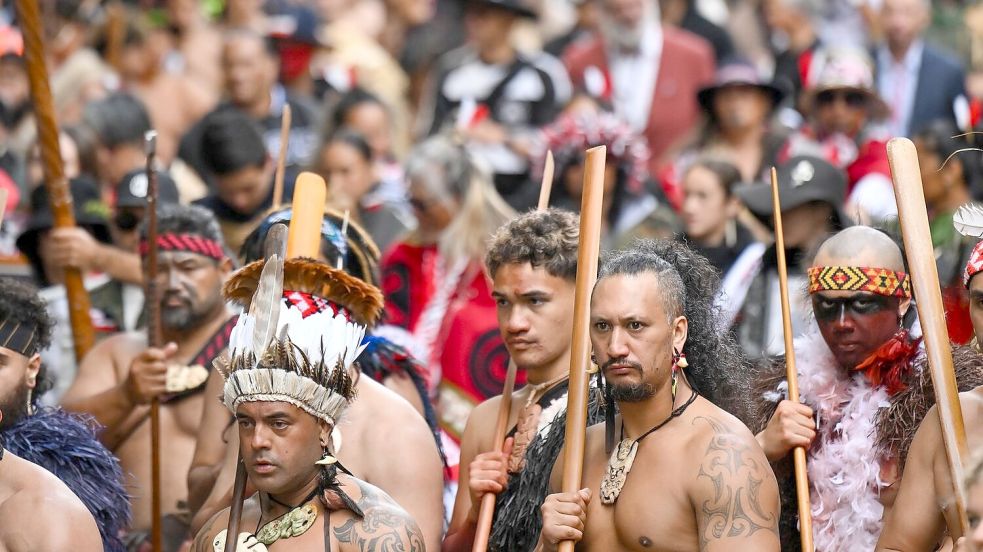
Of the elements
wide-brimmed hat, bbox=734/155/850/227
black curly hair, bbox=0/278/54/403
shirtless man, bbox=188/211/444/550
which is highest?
wide-brimmed hat, bbox=734/155/850/227

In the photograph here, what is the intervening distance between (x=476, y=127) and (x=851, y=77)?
2.32 meters

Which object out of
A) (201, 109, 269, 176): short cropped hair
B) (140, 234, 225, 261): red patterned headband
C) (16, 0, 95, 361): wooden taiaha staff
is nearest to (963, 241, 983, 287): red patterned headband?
(140, 234, 225, 261): red patterned headband

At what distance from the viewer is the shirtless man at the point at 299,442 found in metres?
4.87

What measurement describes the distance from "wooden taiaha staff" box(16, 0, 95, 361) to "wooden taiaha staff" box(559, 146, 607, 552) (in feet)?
11.7

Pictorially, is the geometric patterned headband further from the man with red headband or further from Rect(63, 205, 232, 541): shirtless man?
the man with red headband

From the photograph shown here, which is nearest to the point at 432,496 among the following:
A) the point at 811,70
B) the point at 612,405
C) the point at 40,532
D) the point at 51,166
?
the point at 612,405

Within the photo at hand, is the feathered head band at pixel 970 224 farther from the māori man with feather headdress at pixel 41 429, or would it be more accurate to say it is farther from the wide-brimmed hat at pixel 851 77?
the wide-brimmed hat at pixel 851 77

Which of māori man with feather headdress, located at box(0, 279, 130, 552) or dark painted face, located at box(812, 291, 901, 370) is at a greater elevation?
dark painted face, located at box(812, 291, 901, 370)

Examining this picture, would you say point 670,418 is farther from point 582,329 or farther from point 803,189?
point 803,189

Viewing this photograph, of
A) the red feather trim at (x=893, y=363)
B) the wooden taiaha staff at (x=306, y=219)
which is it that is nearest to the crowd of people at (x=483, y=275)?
the red feather trim at (x=893, y=363)

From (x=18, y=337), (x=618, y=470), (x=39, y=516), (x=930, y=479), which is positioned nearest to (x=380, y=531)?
(x=618, y=470)

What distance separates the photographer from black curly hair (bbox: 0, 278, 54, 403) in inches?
232

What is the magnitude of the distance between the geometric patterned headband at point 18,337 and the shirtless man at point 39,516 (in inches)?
22.0

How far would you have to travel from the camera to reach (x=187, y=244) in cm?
762
